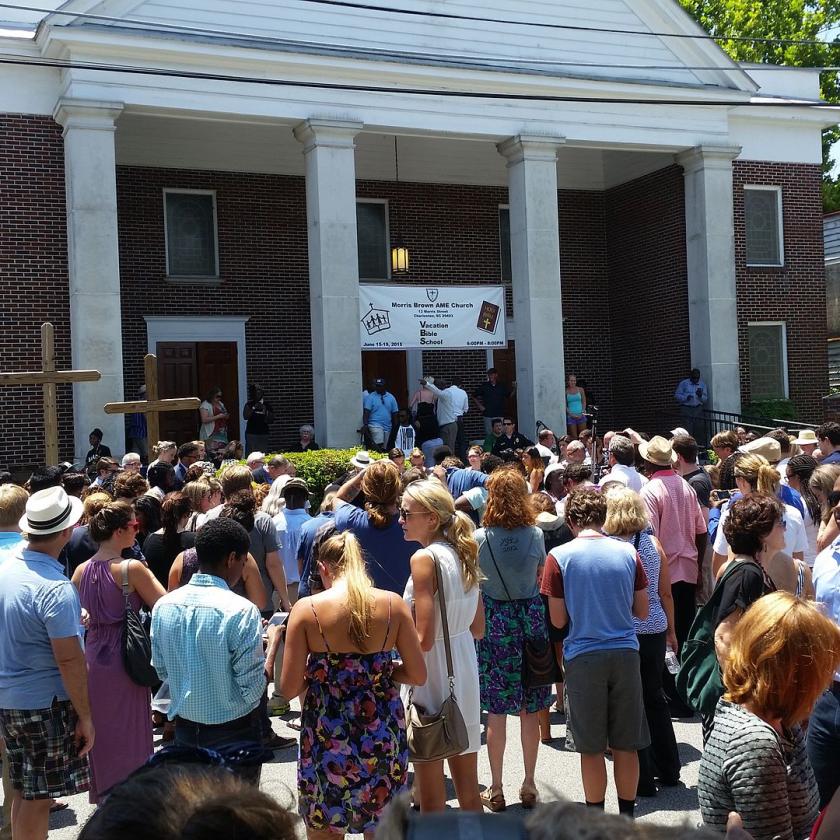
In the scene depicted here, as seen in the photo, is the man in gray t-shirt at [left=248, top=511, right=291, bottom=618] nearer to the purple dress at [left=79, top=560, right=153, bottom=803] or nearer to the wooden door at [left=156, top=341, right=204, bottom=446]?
the purple dress at [left=79, top=560, right=153, bottom=803]

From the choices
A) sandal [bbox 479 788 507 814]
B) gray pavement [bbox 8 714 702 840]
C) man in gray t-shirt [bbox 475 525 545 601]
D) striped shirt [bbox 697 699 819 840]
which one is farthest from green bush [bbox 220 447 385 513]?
striped shirt [bbox 697 699 819 840]

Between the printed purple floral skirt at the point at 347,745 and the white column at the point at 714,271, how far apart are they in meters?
17.1

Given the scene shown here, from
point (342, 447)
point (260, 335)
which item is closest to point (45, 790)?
point (342, 447)

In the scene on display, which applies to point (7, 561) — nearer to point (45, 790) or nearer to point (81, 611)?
point (81, 611)

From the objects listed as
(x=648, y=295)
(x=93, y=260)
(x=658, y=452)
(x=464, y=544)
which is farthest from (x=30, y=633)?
(x=648, y=295)

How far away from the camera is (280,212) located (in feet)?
71.5

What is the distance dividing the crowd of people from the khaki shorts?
0.5 inches

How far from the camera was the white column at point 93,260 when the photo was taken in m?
16.0

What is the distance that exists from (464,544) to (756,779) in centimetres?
257

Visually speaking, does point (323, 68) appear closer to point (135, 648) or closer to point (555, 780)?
point (555, 780)

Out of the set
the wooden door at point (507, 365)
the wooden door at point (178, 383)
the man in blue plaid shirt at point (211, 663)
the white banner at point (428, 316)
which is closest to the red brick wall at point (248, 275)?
the wooden door at point (178, 383)

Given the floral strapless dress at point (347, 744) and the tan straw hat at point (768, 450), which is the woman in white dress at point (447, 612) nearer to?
the floral strapless dress at point (347, 744)

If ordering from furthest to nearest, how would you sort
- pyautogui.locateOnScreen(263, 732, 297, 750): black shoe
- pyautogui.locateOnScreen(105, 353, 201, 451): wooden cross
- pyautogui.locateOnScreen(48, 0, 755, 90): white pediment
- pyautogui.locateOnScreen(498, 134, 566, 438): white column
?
pyautogui.locateOnScreen(498, 134, 566, 438): white column, pyautogui.locateOnScreen(48, 0, 755, 90): white pediment, pyautogui.locateOnScreen(105, 353, 201, 451): wooden cross, pyautogui.locateOnScreen(263, 732, 297, 750): black shoe

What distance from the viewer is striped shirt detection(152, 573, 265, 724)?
14.9ft
